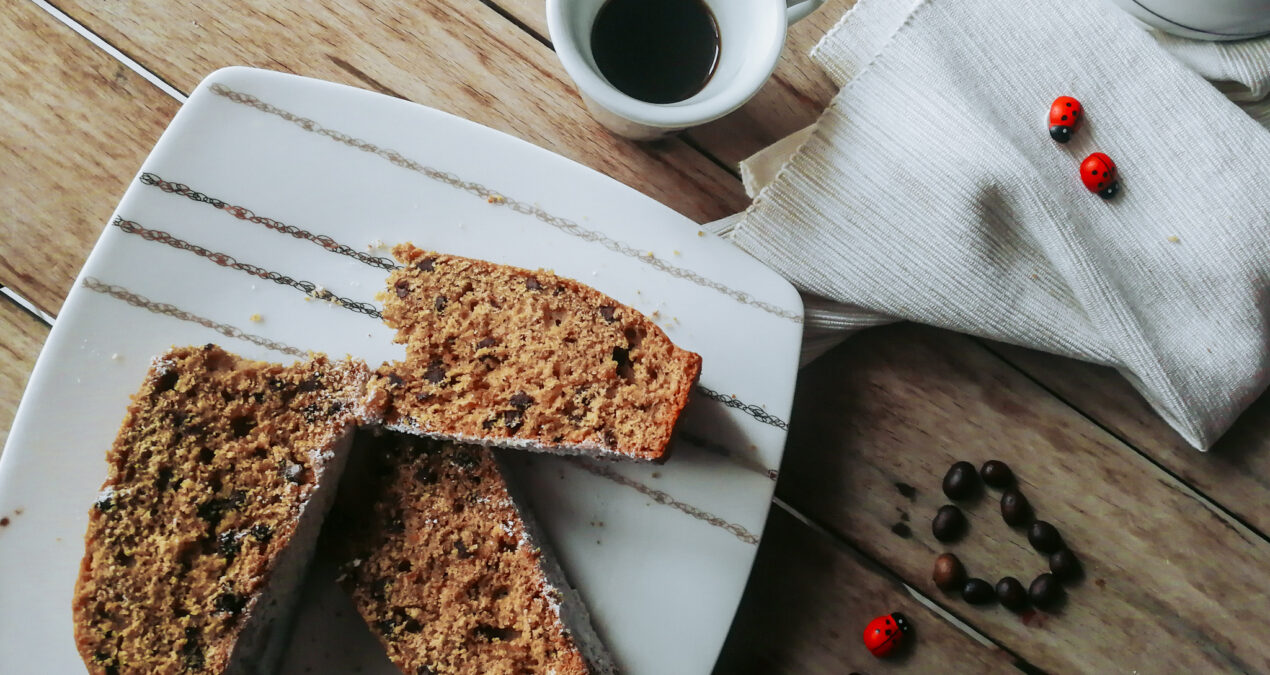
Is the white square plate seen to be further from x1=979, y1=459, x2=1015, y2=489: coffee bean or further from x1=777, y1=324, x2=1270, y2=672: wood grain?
x1=979, y1=459, x2=1015, y2=489: coffee bean

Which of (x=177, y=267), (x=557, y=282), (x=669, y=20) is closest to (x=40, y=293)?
(x=177, y=267)

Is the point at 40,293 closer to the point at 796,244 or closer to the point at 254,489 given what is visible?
the point at 254,489

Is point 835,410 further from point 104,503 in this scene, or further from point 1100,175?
point 104,503

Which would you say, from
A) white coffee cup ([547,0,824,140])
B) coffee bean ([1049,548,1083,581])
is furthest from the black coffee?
coffee bean ([1049,548,1083,581])

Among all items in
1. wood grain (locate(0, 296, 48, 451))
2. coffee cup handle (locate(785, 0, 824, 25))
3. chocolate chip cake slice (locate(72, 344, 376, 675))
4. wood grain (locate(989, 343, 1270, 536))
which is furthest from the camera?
wood grain (locate(989, 343, 1270, 536))

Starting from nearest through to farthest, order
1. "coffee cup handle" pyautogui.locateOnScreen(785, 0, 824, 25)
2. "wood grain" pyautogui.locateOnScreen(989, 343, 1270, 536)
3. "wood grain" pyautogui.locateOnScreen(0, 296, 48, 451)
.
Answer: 1. "coffee cup handle" pyautogui.locateOnScreen(785, 0, 824, 25)
2. "wood grain" pyautogui.locateOnScreen(0, 296, 48, 451)
3. "wood grain" pyautogui.locateOnScreen(989, 343, 1270, 536)

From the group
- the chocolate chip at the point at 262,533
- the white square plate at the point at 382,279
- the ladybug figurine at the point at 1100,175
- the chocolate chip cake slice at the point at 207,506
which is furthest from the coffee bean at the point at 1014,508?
the chocolate chip at the point at 262,533
